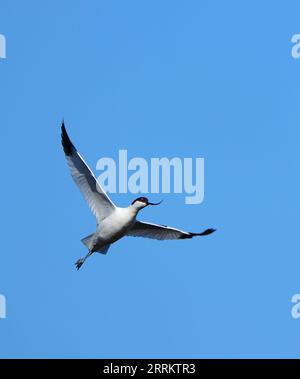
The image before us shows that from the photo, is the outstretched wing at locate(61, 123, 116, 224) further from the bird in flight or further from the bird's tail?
the bird's tail

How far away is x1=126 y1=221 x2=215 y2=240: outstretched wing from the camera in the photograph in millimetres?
24734

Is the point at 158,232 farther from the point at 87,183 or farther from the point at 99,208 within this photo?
the point at 87,183

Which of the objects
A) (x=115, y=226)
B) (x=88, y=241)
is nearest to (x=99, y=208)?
(x=115, y=226)

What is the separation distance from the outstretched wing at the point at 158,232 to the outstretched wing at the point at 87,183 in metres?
0.82

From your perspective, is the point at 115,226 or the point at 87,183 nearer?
the point at 115,226

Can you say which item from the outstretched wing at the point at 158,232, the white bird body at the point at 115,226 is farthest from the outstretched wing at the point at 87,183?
the outstretched wing at the point at 158,232

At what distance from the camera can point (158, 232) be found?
25.1 metres

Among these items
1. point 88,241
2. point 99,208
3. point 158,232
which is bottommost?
point 88,241

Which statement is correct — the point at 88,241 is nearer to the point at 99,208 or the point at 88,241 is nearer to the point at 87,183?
the point at 99,208

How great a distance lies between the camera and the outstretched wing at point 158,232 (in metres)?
24.7

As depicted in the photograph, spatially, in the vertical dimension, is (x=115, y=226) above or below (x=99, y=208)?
below

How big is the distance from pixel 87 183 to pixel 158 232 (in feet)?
6.45

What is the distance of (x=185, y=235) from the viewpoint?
25.3 meters
